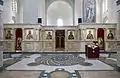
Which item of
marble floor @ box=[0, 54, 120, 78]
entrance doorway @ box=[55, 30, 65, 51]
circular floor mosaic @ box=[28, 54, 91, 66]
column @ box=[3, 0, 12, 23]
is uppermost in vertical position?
column @ box=[3, 0, 12, 23]

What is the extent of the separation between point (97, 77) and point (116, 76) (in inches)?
29.5

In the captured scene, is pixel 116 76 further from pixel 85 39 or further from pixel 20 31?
pixel 20 31


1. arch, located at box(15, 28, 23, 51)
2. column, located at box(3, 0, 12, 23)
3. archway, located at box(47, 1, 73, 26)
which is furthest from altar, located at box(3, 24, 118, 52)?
archway, located at box(47, 1, 73, 26)

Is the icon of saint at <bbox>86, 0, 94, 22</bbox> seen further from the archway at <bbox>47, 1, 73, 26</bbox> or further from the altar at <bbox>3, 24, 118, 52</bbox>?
the archway at <bbox>47, 1, 73, 26</bbox>

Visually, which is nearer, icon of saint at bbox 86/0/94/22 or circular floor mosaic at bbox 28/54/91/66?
circular floor mosaic at bbox 28/54/91/66

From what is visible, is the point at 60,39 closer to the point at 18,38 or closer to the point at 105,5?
the point at 18,38

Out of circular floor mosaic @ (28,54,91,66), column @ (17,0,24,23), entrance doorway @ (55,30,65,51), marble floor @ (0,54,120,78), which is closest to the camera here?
marble floor @ (0,54,120,78)

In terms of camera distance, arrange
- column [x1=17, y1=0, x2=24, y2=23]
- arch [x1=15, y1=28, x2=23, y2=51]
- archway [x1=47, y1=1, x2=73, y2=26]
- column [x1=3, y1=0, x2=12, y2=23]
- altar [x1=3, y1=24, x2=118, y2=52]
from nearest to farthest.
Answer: altar [x1=3, y1=24, x2=118, y2=52], arch [x1=15, y1=28, x2=23, y2=51], column [x1=3, y1=0, x2=12, y2=23], column [x1=17, y1=0, x2=24, y2=23], archway [x1=47, y1=1, x2=73, y2=26]

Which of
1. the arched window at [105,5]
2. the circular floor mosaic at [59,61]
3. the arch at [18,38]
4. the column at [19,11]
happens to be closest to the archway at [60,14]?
the column at [19,11]

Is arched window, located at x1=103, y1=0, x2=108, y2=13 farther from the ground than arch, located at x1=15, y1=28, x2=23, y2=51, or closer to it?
farther from the ground

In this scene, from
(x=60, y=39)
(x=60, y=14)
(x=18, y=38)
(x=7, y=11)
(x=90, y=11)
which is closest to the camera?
(x=18, y=38)

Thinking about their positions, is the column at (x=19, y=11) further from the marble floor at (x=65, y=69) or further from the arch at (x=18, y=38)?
the marble floor at (x=65, y=69)

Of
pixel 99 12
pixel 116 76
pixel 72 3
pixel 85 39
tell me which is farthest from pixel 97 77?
pixel 72 3

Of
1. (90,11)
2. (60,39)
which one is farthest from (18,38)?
(90,11)
